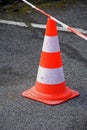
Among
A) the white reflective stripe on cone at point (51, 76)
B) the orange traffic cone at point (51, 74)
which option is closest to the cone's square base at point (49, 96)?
the orange traffic cone at point (51, 74)

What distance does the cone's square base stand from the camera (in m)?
5.54

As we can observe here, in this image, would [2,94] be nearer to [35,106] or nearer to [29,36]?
[35,106]

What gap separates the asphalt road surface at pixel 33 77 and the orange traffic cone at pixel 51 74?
129 mm

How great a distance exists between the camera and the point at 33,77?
641 cm

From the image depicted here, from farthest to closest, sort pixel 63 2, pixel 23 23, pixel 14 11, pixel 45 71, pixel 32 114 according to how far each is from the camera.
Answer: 1. pixel 63 2
2. pixel 14 11
3. pixel 23 23
4. pixel 45 71
5. pixel 32 114

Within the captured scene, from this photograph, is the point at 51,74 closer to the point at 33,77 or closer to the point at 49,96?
the point at 49,96

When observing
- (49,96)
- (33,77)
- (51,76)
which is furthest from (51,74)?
(33,77)

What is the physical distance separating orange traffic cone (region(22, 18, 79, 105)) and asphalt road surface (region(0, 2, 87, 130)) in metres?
0.13

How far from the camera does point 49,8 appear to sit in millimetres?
10172

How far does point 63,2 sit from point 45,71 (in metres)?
5.28

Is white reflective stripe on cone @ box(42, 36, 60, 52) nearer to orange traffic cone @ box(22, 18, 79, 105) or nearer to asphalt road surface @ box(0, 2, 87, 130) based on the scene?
orange traffic cone @ box(22, 18, 79, 105)

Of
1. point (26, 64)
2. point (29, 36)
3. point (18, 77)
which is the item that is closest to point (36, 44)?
point (29, 36)

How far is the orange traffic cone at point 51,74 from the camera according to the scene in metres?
5.61

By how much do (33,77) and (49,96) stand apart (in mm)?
853
